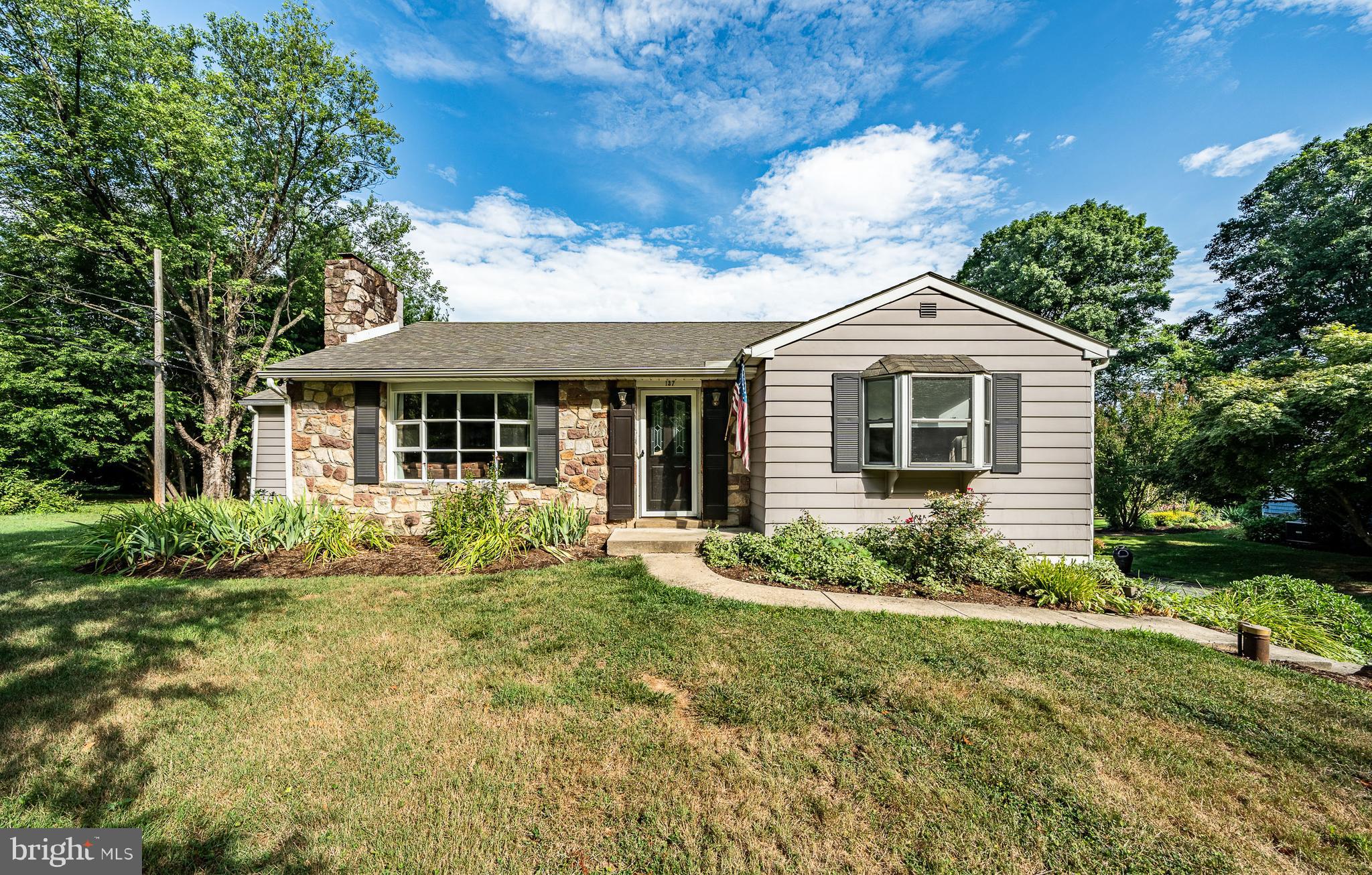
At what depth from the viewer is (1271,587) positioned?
552 cm

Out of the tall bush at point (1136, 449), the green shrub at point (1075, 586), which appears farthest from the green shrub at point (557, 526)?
the tall bush at point (1136, 449)

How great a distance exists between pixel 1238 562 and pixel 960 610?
27.5 feet

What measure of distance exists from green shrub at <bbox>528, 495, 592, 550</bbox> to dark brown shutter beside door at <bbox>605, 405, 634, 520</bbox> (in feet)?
1.83

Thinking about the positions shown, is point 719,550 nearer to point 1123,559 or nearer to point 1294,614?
point 1123,559

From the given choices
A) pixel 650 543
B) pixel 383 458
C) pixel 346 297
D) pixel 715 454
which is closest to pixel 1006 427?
pixel 715 454

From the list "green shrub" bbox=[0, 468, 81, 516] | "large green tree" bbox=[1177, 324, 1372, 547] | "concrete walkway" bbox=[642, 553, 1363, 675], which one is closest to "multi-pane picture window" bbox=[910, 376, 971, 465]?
"concrete walkway" bbox=[642, 553, 1363, 675]

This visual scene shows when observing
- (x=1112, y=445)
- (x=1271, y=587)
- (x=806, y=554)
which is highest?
(x=1112, y=445)

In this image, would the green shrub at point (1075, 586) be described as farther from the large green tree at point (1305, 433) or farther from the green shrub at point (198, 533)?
the green shrub at point (198, 533)

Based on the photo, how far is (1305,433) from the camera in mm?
7164

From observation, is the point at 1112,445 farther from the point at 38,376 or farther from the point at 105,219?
the point at 38,376

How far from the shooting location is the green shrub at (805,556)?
206 inches

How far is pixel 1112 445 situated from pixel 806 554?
12608mm

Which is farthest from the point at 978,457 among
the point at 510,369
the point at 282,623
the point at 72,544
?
the point at 72,544

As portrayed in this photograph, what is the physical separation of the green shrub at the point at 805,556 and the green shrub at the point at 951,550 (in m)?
0.30
